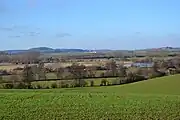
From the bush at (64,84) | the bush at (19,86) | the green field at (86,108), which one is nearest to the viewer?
the green field at (86,108)

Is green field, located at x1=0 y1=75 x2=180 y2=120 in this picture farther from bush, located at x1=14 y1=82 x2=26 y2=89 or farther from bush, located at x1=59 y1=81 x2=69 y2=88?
bush, located at x1=59 y1=81 x2=69 y2=88

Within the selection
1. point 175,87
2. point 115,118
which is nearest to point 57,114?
point 115,118

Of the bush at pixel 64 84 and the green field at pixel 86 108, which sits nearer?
the green field at pixel 86 108

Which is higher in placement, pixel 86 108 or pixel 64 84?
pixel 86 108

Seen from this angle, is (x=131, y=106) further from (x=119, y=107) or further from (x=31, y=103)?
(x=31, y=103)

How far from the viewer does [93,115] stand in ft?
74.1

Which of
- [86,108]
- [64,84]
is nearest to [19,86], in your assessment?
[64,84]

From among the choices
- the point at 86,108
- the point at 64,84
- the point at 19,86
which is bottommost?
the point at 19,86

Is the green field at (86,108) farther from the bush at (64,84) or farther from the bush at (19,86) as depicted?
the bush at (64,84)

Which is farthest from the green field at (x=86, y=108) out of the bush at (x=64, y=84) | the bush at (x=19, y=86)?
the bush at (x=64, y=84)

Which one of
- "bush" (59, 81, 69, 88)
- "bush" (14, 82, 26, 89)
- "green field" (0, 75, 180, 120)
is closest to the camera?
"green field" (0, 75, 180, 120)

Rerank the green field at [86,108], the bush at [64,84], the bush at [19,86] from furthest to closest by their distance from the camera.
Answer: the bush at [64,84] < the bush at [19,86] < the green field at [86,108]

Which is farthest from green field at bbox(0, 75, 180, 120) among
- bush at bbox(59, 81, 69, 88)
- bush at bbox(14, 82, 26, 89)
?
bush at bbox(59, 81, 69, 88)

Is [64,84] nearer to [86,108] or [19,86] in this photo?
[19,86]
